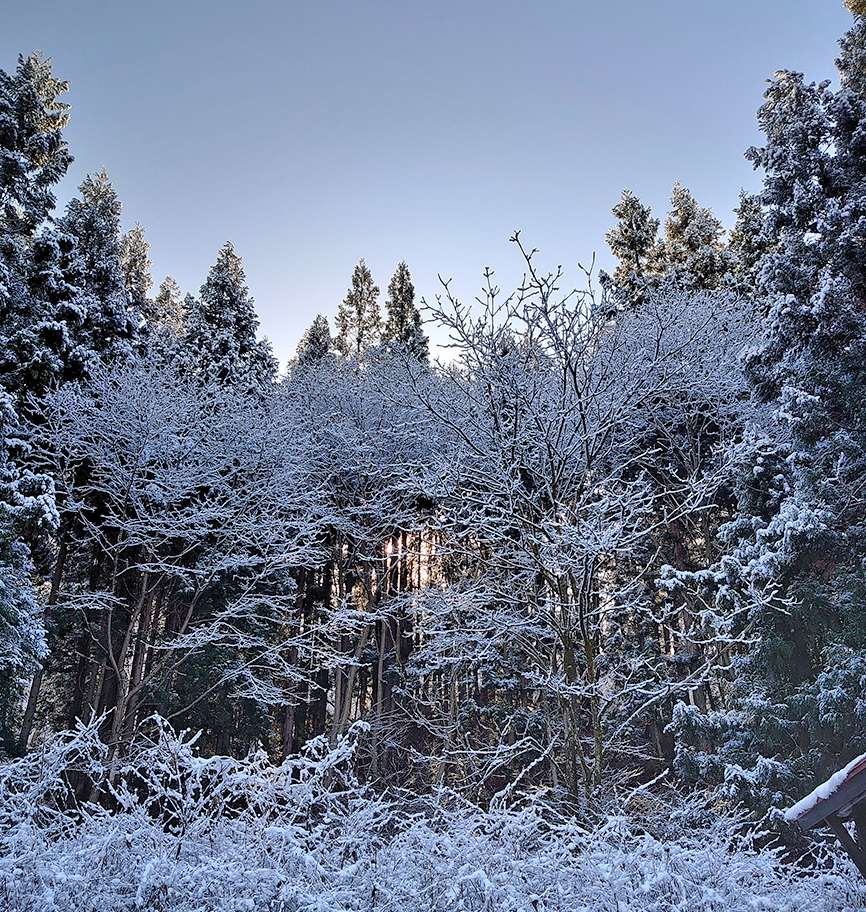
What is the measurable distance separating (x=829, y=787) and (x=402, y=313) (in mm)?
18156

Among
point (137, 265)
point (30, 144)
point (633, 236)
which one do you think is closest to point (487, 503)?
point (30, 144)

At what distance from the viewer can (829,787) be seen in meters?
3.55

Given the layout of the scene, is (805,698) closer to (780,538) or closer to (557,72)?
(780,538)

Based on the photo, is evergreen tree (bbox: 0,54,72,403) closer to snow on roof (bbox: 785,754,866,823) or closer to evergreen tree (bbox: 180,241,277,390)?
evergreen tree (bbox: 180,241,277,390)

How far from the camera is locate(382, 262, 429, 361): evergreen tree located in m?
19.4

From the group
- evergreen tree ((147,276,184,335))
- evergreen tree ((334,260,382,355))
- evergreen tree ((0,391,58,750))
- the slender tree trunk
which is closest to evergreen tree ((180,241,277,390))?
evergreen tree ((147,276,184,335))

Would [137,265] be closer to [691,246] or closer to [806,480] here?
[691,246]

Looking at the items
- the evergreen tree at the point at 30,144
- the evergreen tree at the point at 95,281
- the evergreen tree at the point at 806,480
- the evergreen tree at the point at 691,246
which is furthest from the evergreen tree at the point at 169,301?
the evergreen tree at the point at 806,480

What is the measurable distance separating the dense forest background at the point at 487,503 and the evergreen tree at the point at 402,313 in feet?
7.29

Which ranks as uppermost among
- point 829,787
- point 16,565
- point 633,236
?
point 633,236

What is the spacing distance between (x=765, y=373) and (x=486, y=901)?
27.3ft

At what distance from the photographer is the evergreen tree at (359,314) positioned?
21.2 metres

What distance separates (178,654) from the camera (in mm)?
11820

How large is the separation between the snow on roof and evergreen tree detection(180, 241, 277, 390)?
13.0 metres
